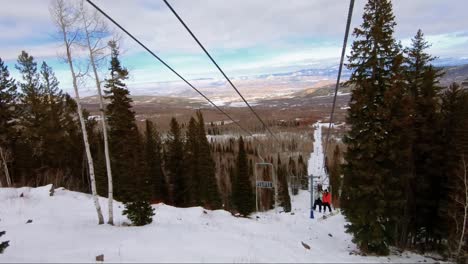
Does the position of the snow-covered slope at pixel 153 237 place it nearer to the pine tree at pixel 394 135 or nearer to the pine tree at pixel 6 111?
the pine tree at pixel 394 135

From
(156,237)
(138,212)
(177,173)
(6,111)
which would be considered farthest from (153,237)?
(177,173)

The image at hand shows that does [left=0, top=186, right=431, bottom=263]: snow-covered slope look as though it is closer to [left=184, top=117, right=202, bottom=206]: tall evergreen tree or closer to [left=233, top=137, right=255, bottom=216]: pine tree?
[left=233, top=137, right=255, bottom=216]: pine tree

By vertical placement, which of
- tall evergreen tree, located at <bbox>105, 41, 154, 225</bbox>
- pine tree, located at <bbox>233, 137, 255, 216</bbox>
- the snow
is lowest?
pine tree, located at <bbox>233, 137, 255, 216</bbox>

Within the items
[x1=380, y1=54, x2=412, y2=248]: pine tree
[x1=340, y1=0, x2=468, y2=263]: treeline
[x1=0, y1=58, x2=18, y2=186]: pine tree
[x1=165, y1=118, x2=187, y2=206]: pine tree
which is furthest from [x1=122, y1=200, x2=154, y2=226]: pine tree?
[x1=165, y1=118, x2=187, y2=206]: pine tree

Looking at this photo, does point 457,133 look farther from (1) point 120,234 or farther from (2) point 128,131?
(2) point 128,131

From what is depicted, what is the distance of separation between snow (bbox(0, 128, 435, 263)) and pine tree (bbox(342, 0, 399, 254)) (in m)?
1.49

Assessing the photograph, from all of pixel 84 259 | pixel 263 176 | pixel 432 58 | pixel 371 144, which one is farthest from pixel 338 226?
pixel 263 176

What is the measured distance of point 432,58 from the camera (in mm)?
21641

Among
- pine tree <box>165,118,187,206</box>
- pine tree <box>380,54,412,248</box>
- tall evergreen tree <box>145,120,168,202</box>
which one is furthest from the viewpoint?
pine tree <box>165,118,187,206</box>

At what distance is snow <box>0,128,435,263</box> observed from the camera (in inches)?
440

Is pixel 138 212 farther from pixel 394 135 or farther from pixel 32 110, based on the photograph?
pixel 32 110

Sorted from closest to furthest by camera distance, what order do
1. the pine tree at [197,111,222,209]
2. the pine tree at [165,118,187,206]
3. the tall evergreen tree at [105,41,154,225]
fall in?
the tall evergreen tree at [105,41,154,225]
the pine tree at [197,111,222,209]
the pine tree at [165,118,187,206]

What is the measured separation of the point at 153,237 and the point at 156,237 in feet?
0.43

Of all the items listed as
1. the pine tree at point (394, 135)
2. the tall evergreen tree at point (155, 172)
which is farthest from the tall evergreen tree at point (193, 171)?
the pine tree at point (394, 135)
